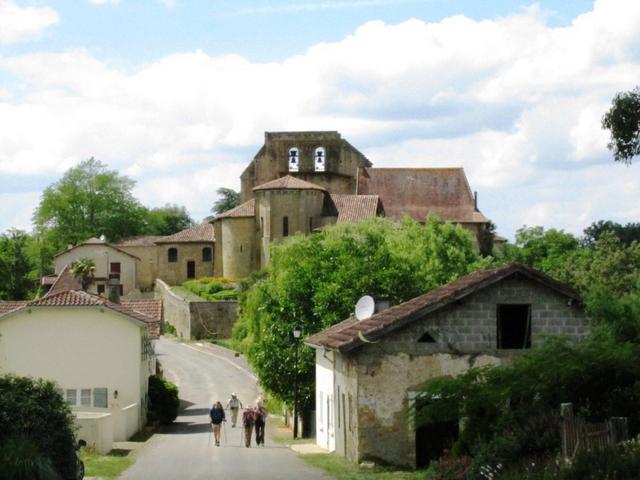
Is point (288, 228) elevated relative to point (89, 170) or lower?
lower

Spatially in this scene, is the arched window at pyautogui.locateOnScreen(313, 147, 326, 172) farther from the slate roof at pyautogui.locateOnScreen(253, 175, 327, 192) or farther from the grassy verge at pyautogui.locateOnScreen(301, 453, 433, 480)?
the grassy verge at pyautogui.locateOnScreen(301, 453, 433, 480)

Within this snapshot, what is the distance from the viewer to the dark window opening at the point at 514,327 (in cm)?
3112

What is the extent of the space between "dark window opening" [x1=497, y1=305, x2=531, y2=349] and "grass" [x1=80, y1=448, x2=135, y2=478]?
31.7 feet

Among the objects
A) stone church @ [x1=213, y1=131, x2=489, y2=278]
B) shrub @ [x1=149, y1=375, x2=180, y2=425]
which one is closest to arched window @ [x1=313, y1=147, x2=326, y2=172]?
stone church @ [x1=213, y1=131, x2=489, y2=278]

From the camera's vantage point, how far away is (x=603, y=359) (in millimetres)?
22203

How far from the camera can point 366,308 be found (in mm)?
35281

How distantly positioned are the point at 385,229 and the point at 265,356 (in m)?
21.7

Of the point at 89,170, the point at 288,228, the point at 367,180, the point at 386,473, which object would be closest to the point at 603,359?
the point at 386,473

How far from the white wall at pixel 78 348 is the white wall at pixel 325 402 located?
27.8ft

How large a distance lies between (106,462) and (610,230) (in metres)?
101

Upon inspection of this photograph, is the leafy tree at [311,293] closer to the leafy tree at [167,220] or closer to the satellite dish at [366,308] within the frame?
the satellite dish at [366,308]

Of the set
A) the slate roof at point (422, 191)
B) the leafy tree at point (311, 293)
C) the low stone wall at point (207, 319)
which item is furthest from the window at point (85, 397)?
the slate roof at point (422, 191)

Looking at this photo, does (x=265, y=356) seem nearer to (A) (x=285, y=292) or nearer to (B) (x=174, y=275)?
(A) (x=285, y=292)

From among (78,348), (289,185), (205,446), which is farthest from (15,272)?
(205,446)
